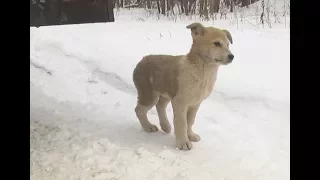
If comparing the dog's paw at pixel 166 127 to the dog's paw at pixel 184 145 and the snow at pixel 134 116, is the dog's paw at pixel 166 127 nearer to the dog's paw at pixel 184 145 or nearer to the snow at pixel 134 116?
the snow at pixel 134 116

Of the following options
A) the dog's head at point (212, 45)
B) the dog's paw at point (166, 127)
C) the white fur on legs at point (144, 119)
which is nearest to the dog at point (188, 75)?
the dog's head at point (212, 45)

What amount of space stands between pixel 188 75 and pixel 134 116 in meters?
1.28

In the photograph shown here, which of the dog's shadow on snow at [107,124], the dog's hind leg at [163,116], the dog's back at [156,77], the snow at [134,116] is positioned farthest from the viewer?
the dog's hind leg at [163,116]

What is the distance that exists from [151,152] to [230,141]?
905 mm

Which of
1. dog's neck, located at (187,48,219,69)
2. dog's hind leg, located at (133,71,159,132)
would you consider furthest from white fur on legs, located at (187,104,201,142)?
dog's neck, located at (187,48,219,69)

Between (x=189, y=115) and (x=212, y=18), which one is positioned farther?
(x=212, y=18)

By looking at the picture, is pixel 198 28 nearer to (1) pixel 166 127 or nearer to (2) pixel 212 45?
(2) pixel 212 45

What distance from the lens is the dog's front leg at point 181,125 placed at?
4.08 m

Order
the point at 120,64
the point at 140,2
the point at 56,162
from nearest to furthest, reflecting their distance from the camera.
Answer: the point at 56,162 → the point at 120,64 → the point at 140,2

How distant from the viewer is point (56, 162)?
12.5 ft
